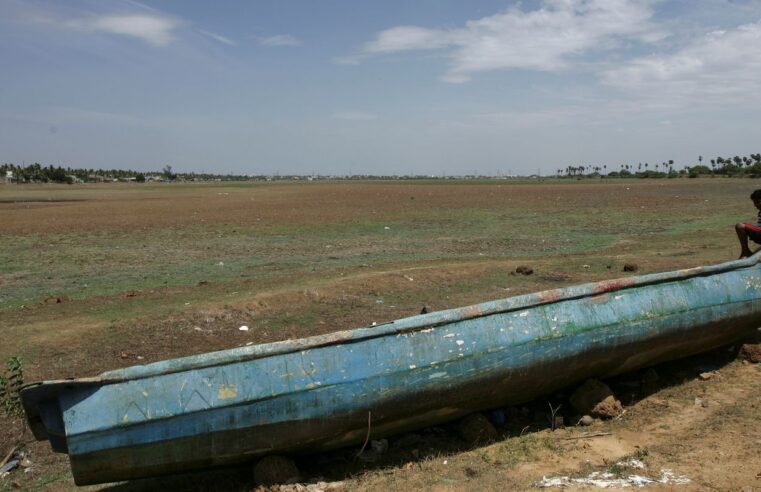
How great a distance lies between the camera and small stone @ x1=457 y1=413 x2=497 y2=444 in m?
4.61

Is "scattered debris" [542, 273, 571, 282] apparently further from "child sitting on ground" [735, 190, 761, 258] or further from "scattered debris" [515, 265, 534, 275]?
"child sitting on ground" [735, 190, 761, 258]

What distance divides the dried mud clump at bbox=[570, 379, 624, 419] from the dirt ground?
0.32ft

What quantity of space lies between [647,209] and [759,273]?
2091cm

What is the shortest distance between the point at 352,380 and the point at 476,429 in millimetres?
1196

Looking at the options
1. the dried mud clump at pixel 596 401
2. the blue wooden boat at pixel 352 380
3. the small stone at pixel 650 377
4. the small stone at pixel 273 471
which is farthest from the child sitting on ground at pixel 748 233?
the small stone at pixel 273 471

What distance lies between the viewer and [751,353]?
18.8 feet

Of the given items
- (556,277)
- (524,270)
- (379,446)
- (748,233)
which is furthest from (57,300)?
(748,233)

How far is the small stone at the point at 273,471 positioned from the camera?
411cm

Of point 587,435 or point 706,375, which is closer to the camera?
point 587,435

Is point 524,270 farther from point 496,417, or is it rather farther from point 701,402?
point 496,417

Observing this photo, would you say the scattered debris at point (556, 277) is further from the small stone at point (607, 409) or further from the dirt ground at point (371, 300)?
the small stone at point (607, 409)

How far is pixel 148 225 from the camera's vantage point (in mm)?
20250

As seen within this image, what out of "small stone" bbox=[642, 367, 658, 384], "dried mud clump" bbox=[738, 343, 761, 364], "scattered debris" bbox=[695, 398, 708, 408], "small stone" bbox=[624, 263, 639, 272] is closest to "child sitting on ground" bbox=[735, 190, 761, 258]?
"dried mud clump" bbox=[738, 343, 761, 364]

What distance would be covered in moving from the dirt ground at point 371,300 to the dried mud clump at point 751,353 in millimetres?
135
